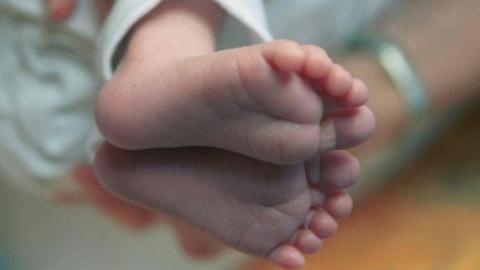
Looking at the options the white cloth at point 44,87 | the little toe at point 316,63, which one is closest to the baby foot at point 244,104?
the little toe at point 316,63

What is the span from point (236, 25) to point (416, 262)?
0.31m

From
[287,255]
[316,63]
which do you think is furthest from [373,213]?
[316,63]

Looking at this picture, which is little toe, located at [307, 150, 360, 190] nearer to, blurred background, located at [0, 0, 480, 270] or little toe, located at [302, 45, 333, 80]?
little toe, located at [302, 45, 333, 80]

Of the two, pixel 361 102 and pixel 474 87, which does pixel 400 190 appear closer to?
pixel 474 87

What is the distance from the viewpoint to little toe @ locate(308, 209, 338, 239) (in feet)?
1.26

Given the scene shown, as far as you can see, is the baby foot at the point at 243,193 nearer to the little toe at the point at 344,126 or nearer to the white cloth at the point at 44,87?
the little toe at the point at 344,126

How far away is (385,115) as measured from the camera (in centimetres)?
63

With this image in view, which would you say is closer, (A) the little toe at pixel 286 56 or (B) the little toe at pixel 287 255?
(A) the little toe at pixel 286 56

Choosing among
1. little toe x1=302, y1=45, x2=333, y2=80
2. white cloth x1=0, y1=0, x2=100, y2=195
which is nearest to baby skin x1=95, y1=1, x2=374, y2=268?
little toe x1=302, y1=45, x2=333, y2=80

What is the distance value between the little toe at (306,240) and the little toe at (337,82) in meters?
0.11

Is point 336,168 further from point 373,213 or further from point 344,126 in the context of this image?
point 373,213

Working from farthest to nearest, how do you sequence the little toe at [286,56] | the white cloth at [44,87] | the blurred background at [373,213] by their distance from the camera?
the blurred background at [373,213] < the white cloth at [44,87] < the little toe at [286,56]

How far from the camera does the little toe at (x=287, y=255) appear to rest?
396 millimetres

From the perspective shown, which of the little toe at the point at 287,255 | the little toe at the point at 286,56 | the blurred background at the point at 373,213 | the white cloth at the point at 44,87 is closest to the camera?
the little toe at the point at 286,56
